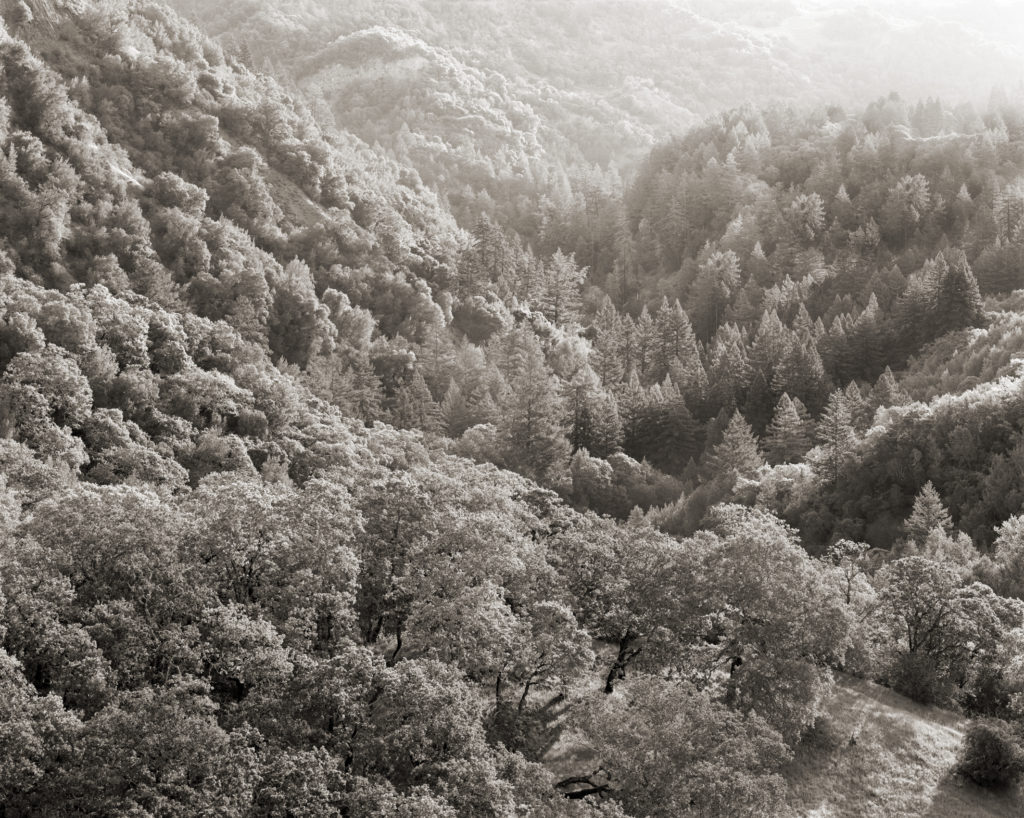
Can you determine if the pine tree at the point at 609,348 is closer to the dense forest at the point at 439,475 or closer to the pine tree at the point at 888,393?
the dense forest at the point at 439,475

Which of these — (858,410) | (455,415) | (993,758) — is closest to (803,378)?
(858,410)

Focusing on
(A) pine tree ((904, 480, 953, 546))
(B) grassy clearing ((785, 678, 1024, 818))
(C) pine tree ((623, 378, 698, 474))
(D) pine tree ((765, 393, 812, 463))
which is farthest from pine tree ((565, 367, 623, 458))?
(B) grassy clearing ((785, 678, 1024, 818))

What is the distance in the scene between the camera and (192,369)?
11331 centimetres

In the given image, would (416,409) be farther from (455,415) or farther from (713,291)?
(713,291)

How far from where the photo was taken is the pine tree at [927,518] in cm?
9394

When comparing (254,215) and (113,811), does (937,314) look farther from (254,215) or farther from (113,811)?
(113,811)

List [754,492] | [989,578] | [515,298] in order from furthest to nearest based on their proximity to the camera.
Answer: [515,298]
[754,492]
[989,578]

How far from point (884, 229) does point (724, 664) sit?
148 meters

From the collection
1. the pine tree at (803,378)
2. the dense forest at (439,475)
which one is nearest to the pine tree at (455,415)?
the dense forest at (439,475)

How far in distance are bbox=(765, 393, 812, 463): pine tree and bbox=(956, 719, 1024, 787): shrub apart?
67.2 meters

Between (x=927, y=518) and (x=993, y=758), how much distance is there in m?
41.9

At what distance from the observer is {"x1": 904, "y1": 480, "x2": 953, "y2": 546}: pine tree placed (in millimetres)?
93938

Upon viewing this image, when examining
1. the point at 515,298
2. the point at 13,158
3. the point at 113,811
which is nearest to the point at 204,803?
the point at 113,811

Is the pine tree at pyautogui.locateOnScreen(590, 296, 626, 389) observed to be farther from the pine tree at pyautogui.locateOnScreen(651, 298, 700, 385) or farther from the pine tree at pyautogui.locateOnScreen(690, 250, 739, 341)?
the pine tree at pyautogui.locateOnScreen(690, 250, 739, 341)
